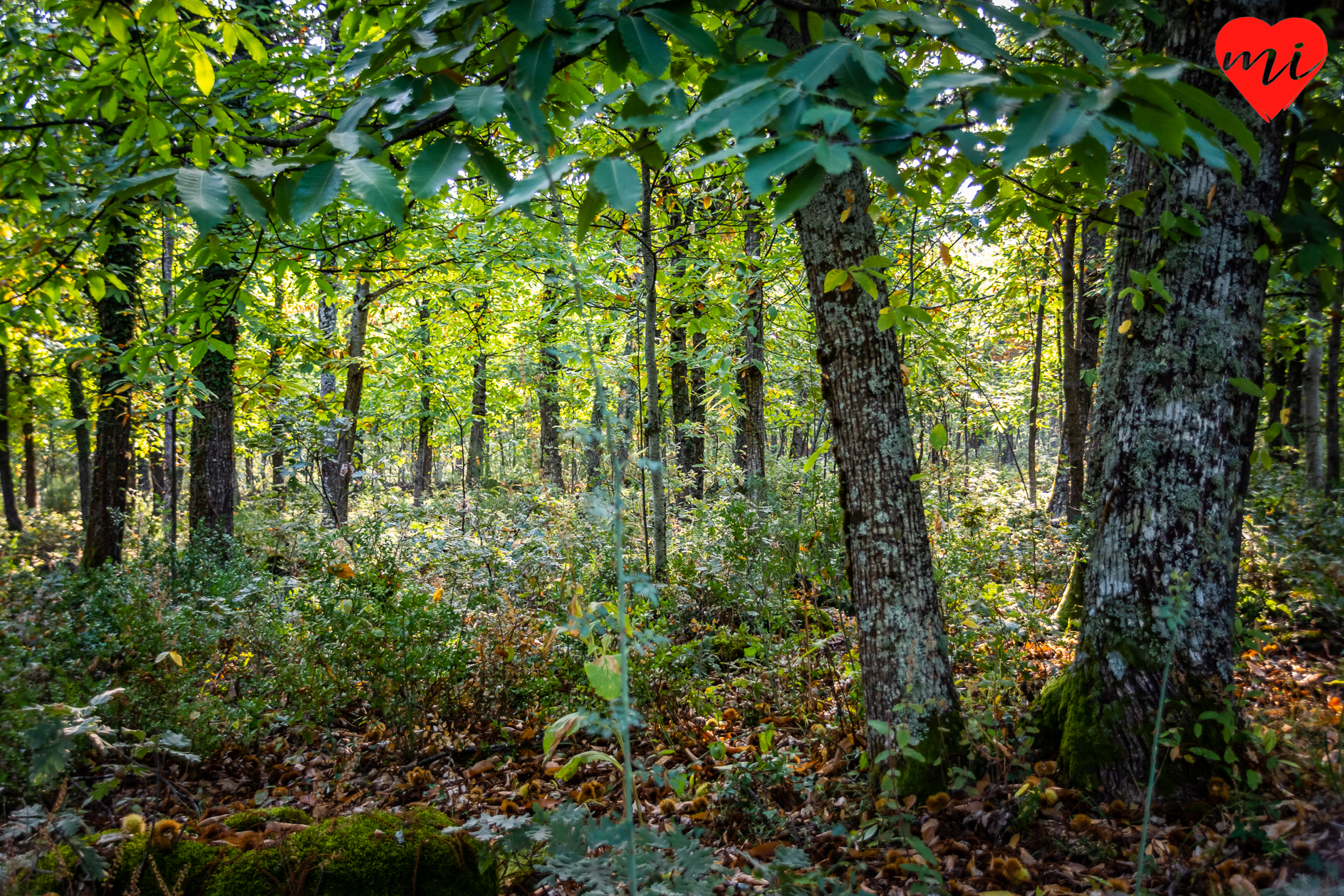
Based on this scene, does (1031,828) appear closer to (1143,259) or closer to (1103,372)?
(1103,372)

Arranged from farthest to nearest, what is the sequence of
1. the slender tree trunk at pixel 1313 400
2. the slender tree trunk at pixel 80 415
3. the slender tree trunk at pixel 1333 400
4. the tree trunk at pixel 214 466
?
the slender tree trunk at pixel 80 415 → the tree trunk at pixel 214 466 → the slender tree trunk at pixel 1313 400 → the slender tree trunk at pixel 1333 400

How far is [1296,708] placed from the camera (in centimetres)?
275

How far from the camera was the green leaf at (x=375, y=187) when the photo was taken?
1.40 meters

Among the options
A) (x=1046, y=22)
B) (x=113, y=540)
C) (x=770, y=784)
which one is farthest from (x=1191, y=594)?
(x=113, y=540)

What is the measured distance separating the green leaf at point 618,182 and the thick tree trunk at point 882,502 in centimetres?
169

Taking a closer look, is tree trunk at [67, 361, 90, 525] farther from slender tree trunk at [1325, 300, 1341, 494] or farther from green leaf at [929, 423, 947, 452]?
slender tree trunk at [1325, 300, 1341, 494]

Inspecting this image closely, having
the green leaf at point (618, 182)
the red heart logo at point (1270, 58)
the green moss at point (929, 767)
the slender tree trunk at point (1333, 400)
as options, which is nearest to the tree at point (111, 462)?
the green leaf at point (618, 182)

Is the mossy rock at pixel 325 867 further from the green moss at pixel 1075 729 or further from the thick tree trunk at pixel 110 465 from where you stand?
the thick tree trunk at pixel 110 465

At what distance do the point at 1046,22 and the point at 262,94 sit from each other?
446 cm

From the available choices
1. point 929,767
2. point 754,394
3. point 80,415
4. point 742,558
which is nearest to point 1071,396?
point 754,394

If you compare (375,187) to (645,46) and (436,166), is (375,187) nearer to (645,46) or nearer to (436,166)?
(436,166)

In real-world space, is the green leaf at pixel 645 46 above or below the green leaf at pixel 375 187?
above

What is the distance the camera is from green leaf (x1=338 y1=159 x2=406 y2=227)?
1400 mm

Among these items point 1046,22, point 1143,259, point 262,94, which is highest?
point 262,94
